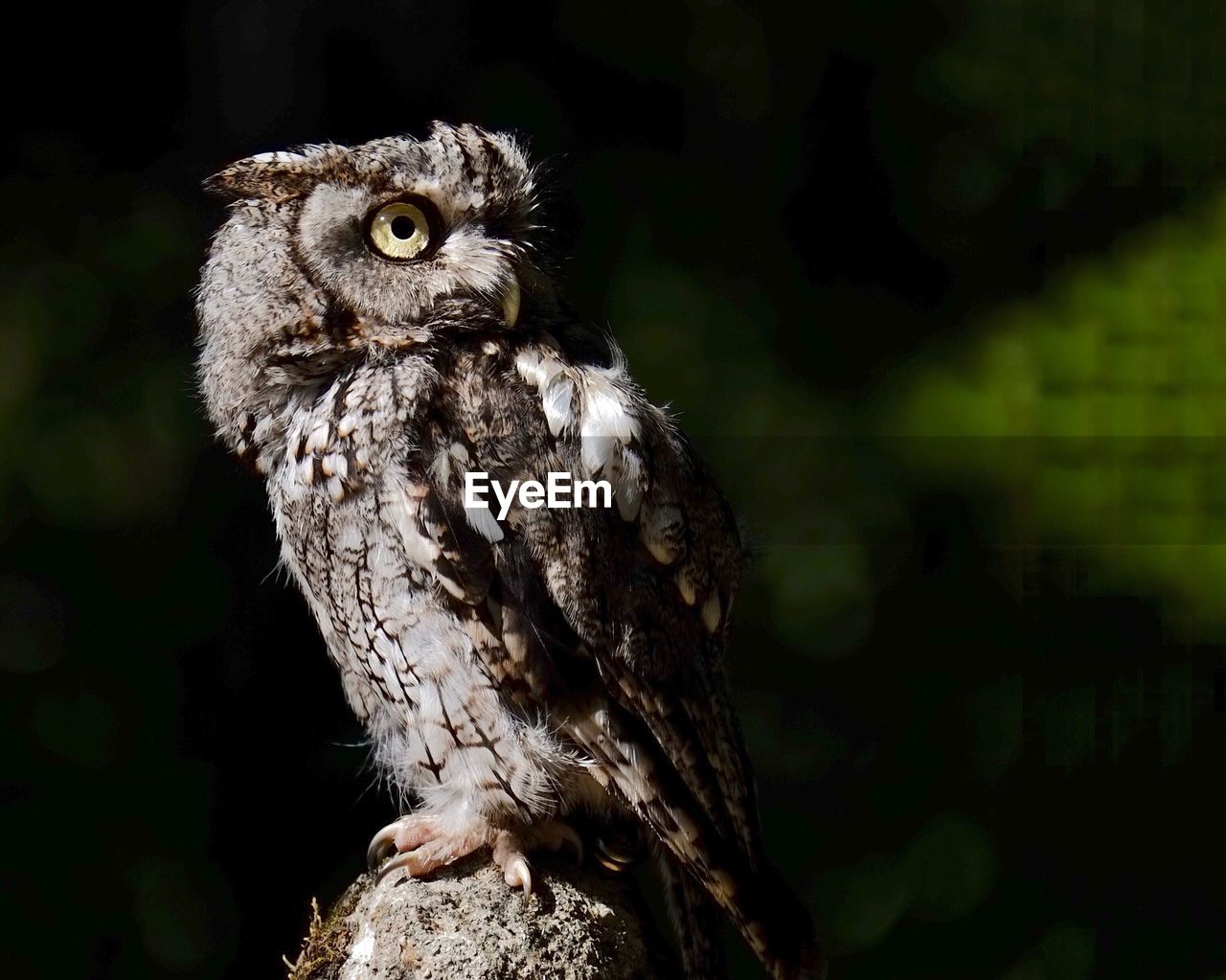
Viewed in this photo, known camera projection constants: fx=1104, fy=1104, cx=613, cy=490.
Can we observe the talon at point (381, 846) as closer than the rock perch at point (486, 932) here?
No

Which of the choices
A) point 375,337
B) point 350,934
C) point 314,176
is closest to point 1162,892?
point 350,934

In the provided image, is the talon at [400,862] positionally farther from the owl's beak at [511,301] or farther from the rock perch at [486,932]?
the owl's beak at [511,301]

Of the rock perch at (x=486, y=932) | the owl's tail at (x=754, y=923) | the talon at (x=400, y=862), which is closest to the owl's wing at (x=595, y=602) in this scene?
the owl's tail at (x=754, y=923)

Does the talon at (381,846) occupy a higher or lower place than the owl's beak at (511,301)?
lower

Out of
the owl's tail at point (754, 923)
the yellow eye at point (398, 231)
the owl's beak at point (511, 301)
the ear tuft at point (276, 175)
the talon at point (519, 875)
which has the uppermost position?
the ear tuft at point (276, 175)

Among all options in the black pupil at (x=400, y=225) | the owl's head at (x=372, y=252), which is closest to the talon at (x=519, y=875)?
the owl's head at (x=372, y=252)

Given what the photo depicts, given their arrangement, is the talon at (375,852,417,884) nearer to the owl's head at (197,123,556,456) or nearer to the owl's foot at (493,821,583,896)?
the owl's foot at (493,821,583,896)
